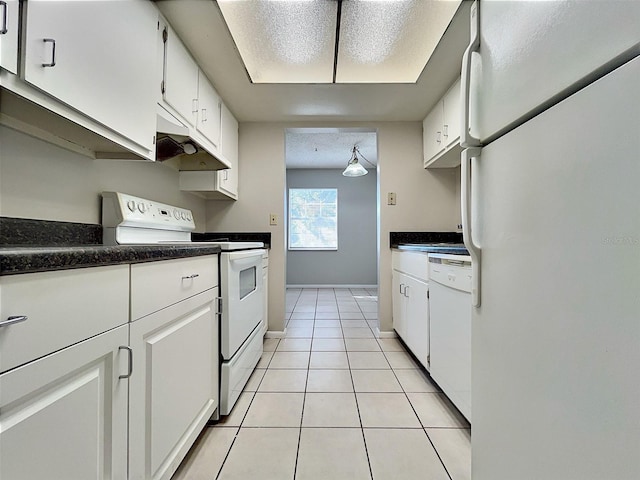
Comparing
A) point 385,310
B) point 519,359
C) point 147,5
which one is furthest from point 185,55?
point 385,310

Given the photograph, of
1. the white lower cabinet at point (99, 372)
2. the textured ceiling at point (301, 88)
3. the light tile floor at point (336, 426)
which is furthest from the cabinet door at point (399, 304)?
the white lower cabinet at point (99, 372)

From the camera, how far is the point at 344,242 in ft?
18.9

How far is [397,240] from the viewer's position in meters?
2.82

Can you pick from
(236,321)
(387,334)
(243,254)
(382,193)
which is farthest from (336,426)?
(382,193)

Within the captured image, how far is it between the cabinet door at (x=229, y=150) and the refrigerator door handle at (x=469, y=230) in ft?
6.43

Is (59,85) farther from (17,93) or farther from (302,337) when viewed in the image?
(302,337)

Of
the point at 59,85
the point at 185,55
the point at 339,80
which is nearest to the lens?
the point at 59,85

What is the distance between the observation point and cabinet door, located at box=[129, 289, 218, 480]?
2.69ft

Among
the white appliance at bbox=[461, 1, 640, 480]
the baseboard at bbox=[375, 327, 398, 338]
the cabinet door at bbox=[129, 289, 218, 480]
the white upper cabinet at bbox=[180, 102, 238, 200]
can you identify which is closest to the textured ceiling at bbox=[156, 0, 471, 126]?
the white upper cabinet at bbox=[180, 102, 238, 200]

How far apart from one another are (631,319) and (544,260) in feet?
0.64

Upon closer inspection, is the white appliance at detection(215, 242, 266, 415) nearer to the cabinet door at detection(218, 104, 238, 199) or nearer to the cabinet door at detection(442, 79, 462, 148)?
the cabinet door at detection(218, 104, 238, 199)

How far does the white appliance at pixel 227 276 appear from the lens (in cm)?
145

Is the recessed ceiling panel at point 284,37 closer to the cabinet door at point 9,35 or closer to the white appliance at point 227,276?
the cabinet door at point 9,35

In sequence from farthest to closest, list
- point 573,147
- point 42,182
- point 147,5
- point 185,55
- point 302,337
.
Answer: point 302,337, point 185,55, point 147,5, point 42,182, point 573,147
